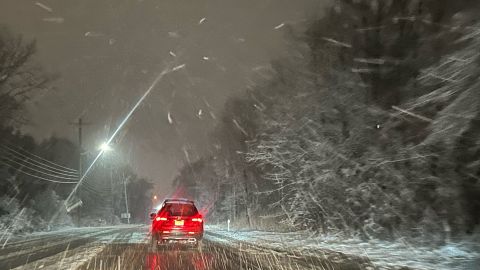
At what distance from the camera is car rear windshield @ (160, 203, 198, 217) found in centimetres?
2063

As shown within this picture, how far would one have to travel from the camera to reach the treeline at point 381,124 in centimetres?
1343

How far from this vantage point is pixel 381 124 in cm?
2272

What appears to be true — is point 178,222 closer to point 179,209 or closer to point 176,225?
point 176,225

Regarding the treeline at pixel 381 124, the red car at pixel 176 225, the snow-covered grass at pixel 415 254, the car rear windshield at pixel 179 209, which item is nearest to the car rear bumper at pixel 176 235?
the red car at pixel 176 225

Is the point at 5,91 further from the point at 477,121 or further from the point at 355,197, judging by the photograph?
the point at 477,121

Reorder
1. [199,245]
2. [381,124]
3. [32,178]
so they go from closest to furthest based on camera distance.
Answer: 1. [199,245]
2. [381,124]
3. [32,178]

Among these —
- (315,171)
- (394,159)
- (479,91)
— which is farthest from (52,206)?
(479,91)

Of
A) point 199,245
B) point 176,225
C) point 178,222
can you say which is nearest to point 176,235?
point 176,225

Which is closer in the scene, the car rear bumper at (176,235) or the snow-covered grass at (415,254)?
the snow-covered grass at (415,254)

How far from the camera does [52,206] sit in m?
56.9

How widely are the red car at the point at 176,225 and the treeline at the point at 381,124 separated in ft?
23.7

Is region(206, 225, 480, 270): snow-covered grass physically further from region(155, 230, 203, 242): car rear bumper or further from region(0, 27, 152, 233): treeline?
region(0, 27, 152, 233): treeline

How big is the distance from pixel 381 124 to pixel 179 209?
848 cm

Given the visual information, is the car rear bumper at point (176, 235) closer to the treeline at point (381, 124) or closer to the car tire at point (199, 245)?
the car tire at point (199, 245)
